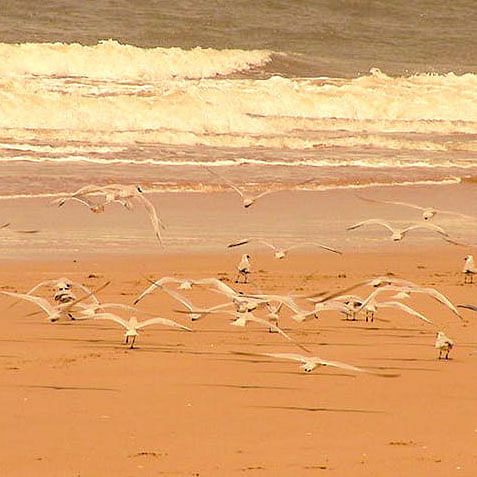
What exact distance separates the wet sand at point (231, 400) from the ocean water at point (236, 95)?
23.5 ft

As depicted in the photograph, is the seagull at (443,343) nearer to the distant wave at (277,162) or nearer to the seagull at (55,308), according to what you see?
the seagull at (55,308)

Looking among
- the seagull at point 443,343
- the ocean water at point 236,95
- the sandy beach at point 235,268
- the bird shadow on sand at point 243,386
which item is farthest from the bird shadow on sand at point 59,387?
the ocean water at point 236,95

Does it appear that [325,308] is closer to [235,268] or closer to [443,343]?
[443,343]

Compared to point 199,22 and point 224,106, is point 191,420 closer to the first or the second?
point 224,106

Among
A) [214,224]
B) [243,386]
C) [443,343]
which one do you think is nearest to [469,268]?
[443,343]

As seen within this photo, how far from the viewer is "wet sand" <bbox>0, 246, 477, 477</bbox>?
4.37 meters

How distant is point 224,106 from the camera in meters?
24.5

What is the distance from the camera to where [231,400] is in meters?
5.25

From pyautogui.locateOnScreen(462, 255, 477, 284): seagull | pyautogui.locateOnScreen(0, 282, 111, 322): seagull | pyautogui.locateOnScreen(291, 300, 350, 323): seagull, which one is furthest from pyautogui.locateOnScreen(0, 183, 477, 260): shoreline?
pyautogui.locateOnScreen(291, 300, 350, 323): seagull

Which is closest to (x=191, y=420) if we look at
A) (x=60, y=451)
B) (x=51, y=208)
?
(x=60, y=451)

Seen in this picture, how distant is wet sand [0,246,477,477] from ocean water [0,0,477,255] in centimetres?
717

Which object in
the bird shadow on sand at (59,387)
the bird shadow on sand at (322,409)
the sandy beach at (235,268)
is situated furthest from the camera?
the bird shadow on sand at (59,387)

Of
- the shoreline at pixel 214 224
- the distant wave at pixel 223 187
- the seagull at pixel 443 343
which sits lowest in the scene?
the seagull at pixel 443 343

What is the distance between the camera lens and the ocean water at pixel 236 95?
16812 mm
